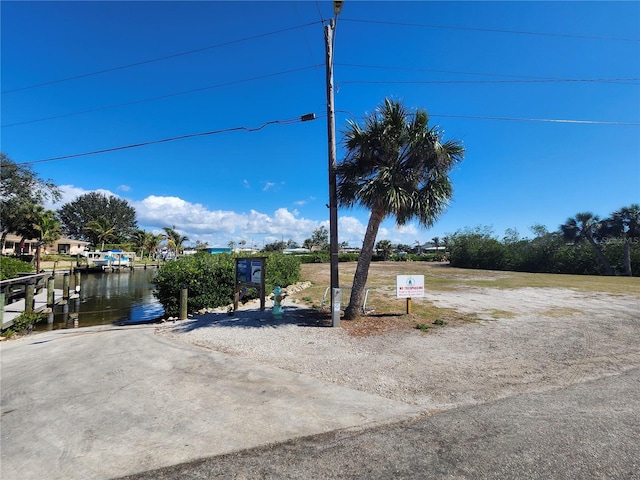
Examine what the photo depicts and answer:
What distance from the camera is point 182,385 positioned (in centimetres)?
441

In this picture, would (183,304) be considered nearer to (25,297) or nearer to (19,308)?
(25,297)

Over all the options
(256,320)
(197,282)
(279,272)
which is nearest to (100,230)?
(279,272)

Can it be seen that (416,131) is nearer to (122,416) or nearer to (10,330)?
(122,416)

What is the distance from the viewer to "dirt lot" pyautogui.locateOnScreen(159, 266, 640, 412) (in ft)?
14.5

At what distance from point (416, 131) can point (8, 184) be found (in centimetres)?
3204

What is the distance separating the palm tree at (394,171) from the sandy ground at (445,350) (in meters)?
2.13

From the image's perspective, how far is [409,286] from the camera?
29.4ft

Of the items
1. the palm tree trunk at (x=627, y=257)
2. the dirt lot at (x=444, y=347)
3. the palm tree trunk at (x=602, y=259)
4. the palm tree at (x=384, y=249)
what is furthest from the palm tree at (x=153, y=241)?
the palm tree trunk at (x=627, y=257)

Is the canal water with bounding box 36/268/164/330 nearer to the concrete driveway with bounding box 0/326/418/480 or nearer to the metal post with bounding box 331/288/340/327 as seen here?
the concrete driveway with bounding box 0/326/418/480

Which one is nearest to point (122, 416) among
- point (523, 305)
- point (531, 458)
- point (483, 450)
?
point (483, 450)

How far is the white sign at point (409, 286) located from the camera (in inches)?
351

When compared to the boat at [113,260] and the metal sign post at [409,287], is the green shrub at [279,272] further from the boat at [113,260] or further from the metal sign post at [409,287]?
the boat at [113,260]

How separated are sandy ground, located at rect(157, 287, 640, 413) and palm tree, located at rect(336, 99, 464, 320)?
213 cm

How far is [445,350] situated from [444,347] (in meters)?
0.20
